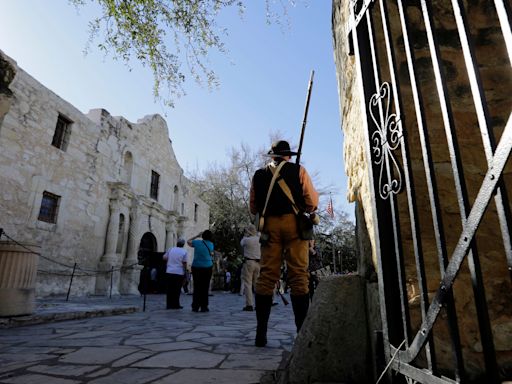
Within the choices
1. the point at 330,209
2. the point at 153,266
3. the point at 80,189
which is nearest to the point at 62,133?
the point at 80,189

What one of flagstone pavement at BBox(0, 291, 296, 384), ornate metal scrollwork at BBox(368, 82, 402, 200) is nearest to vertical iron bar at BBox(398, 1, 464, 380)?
ornate metal scrollwork at BBox(368, 82, 402, 200)

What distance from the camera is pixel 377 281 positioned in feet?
5.22

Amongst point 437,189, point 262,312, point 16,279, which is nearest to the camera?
point 437,189

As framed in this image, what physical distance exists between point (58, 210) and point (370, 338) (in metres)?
10.7

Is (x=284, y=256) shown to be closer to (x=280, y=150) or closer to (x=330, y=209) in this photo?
(x=280, y=150)

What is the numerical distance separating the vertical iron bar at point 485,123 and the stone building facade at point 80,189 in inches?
296

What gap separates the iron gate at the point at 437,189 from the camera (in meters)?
1.05

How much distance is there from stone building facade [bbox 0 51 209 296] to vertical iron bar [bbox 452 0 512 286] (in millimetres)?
7519

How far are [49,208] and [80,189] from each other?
4.31 ft

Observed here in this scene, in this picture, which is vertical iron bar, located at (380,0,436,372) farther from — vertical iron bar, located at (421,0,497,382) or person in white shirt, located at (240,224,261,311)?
person in white shirt, located at (240,224,261,311)

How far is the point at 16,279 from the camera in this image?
4.74m

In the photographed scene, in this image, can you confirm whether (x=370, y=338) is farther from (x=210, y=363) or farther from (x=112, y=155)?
(x=112, y=155)

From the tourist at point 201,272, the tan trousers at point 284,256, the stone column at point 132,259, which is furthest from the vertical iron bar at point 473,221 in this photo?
the stone column at point 132,259

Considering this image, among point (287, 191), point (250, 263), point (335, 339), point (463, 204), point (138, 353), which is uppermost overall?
point (287, 191)
